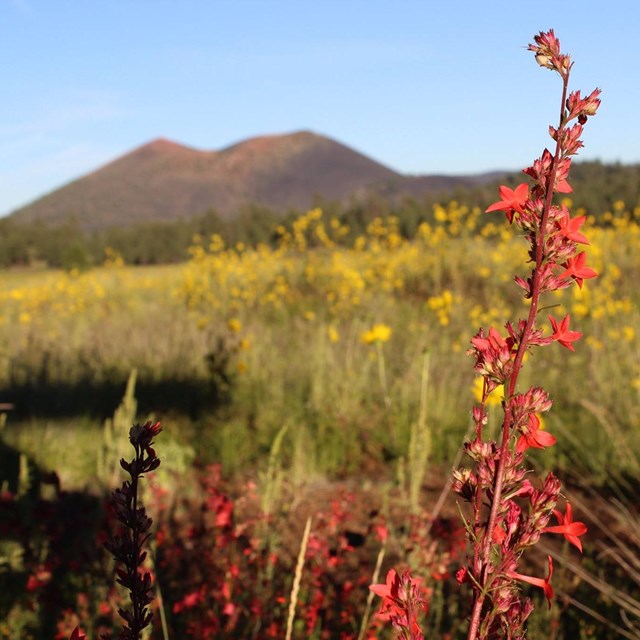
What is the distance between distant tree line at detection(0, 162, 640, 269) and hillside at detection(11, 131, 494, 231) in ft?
3.06

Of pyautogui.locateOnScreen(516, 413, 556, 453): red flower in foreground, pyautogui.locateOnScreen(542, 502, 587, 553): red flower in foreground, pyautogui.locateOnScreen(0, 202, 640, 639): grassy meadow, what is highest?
pyautogui.locateOnScreen(516, 413, 556, 453): red flower in foreground

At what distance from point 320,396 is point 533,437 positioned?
4.13m

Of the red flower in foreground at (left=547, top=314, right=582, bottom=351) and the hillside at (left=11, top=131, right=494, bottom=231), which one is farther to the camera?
the hillside at (left=11, top=131, right=494, bottom=231)

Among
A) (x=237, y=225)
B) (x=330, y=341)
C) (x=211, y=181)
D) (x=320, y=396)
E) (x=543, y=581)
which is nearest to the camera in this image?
A: (x=543, y=581)

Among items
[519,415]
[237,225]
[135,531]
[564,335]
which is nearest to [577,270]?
[564,335]

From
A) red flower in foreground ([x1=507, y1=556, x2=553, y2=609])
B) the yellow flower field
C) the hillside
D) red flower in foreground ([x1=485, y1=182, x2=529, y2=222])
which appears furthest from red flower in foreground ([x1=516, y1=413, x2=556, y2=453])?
the hillside

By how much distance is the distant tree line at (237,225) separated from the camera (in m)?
18.5

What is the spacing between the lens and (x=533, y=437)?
2.38ft

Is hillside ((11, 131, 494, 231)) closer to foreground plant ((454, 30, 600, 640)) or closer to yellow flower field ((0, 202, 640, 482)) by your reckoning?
yellow flower field ((0, 202, 640, 482))

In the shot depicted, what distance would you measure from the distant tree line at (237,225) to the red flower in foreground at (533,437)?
13142mm

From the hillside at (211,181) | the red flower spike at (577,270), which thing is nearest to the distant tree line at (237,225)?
the hillside at (211,181)

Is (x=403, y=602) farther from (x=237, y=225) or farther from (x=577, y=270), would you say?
(x=237, y=225)

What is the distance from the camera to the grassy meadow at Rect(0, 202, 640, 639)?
10.3 ft

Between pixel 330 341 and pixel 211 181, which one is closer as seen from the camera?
pixel 330 341
